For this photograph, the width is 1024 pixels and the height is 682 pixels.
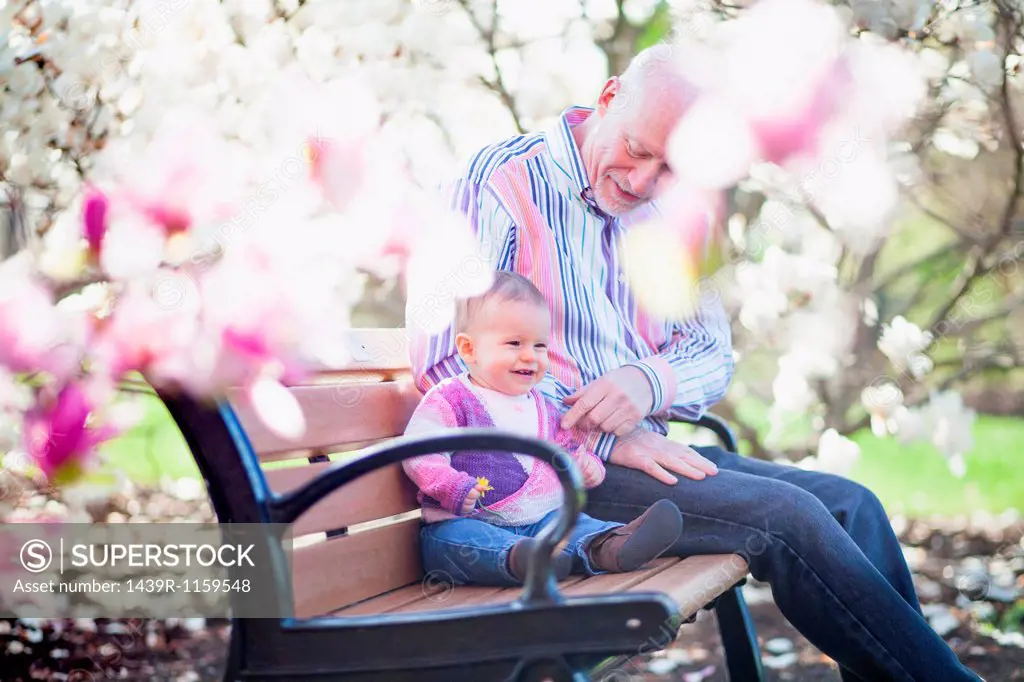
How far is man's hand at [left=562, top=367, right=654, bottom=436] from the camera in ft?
7.06

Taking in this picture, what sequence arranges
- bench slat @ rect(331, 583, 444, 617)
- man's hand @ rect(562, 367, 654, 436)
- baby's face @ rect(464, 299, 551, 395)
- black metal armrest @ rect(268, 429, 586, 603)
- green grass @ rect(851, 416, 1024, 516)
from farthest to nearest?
green grass @ rect(851, 416, 1024, 516), man's hand @ rect(562, 367, 654, 436), baby's face @ rect(464, 299, 551, 395), bench slat @ rect(331, 583, 444, 617), black metal armrest @ rect(268, 429, 586, 603)

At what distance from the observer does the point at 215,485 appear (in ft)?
5.33

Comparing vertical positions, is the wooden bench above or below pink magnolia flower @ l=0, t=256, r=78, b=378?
below

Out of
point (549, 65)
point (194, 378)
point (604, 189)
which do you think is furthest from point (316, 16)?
point (194, 378)

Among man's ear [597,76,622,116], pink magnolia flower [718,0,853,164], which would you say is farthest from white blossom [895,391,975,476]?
man's ear [597,76,622,116]

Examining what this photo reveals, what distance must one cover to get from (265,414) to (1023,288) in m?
4.22

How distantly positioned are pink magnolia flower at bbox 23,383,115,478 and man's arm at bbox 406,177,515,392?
728mm

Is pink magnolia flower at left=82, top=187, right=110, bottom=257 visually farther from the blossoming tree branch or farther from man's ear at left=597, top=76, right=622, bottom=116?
man's ear at left=597, top=76, right=622, bottom=116

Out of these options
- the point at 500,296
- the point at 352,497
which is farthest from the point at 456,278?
the point at 352,497

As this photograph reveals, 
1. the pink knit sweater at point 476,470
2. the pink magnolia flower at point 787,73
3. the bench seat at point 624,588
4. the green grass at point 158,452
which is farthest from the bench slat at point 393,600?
the green grass at point 158,452

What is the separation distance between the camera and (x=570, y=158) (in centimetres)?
232

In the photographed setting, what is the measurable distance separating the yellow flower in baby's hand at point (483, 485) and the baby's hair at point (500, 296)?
0.29 metres

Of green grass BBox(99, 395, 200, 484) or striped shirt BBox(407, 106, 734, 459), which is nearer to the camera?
striped shirt BBox(407, 106, 734, 459)

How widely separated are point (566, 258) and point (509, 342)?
32 centimetres
